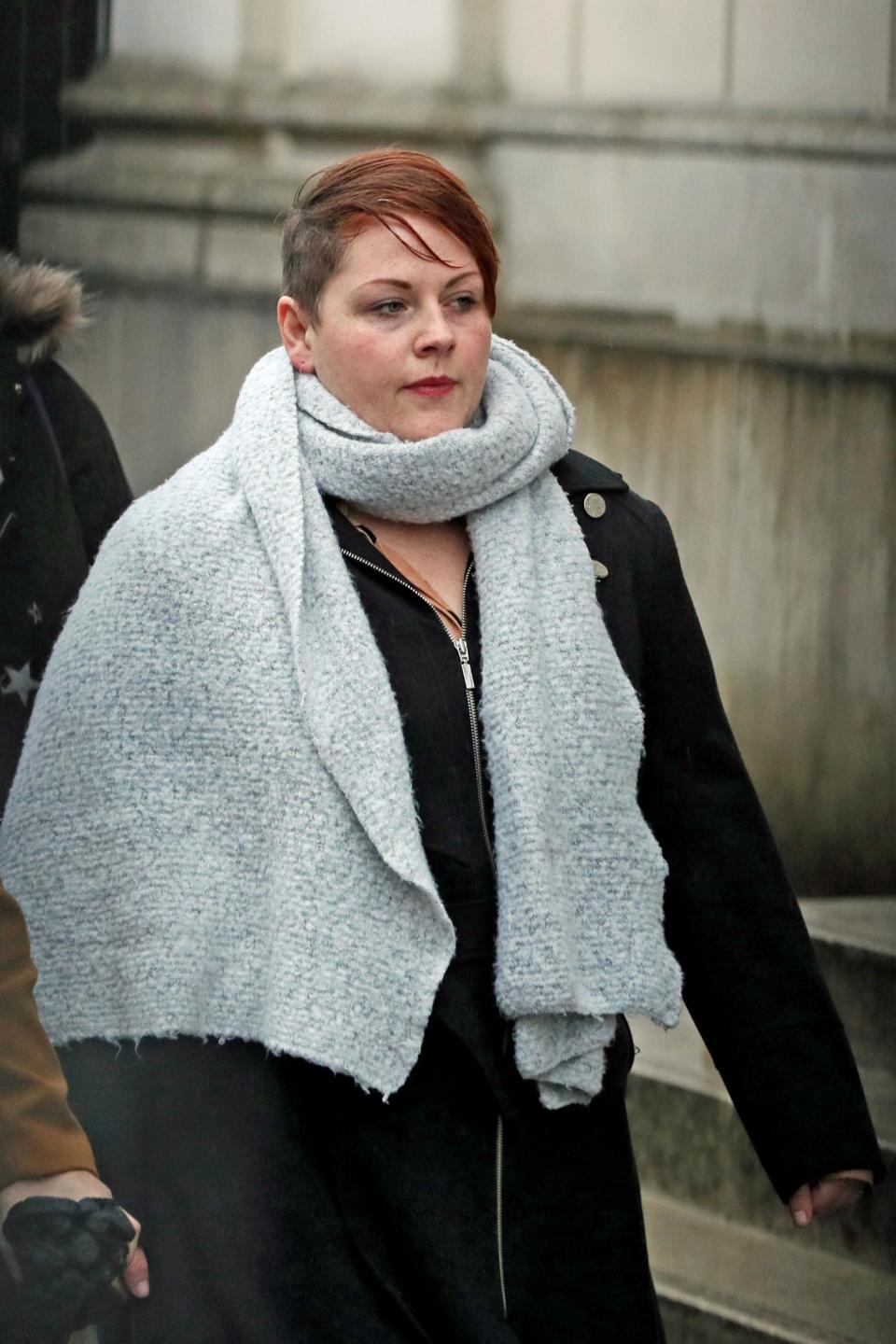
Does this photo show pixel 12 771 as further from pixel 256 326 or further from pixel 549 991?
pixel 256 326

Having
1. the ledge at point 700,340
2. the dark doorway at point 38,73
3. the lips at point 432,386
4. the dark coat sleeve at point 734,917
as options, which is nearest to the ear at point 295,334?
the lips at point 432,386

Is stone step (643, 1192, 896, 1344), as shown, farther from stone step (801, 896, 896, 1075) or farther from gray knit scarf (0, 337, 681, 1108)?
gray knit scarf (0, 337, 681, 1108)

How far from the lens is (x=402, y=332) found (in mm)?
2146

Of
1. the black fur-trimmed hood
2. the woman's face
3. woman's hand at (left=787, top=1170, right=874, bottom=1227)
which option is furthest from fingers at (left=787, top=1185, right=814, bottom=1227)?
the black fur-trimmed hood

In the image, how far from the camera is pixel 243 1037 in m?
2.05

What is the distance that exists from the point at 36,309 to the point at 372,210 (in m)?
0.70

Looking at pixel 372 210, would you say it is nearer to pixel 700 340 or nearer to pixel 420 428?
pixel 420 428

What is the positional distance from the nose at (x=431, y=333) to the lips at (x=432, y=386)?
33 millimetres

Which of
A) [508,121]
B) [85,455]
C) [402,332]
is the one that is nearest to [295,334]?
[402,332]

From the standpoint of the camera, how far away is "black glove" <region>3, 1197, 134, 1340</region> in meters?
1.83

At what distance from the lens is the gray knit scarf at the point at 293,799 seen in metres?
2.04

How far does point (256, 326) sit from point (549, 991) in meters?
1.64

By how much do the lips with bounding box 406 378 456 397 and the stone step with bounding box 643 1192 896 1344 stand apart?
1.65 m

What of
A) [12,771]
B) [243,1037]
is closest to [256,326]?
[12,771]
